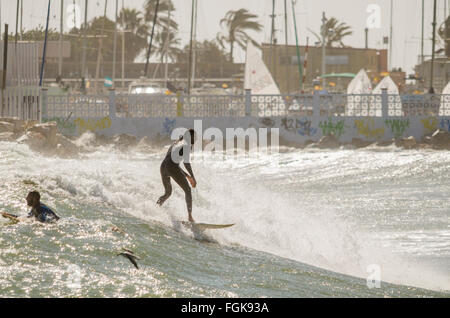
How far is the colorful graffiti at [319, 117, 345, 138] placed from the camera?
3193 centimetres

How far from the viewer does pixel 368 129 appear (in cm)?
3198

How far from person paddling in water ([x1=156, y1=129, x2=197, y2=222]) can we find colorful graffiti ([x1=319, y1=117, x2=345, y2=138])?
61.7 feet

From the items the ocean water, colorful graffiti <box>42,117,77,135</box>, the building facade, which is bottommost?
the ocean water

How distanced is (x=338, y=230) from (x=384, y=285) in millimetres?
4675

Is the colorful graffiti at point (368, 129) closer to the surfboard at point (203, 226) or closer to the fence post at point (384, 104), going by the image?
the fence post at point (384, 104)

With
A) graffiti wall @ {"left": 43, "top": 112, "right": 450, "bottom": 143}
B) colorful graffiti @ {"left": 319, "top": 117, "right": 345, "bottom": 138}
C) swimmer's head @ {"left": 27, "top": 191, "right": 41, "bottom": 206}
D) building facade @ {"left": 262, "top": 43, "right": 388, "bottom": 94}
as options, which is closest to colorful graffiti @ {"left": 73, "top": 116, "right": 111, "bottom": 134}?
graffiti wall @ {"left": 43, "top": 112, "right": 450, "bottom": 143}

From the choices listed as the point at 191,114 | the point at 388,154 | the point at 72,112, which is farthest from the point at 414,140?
the point at 72,112

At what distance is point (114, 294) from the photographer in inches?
324

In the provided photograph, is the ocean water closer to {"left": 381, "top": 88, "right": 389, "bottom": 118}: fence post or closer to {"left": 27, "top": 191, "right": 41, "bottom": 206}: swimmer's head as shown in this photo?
{"left": 27, "top": 191, "right": 41, "bottom": 206}: swimmer's head

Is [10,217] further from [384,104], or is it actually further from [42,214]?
[384,104]

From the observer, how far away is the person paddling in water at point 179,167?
13.4m

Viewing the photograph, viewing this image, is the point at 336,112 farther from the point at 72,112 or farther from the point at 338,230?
the point at 338,230

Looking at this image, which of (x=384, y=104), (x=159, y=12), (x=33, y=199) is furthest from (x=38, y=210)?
(x=159, y=12)

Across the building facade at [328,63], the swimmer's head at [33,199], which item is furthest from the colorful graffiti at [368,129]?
the building facade at [328,63]
